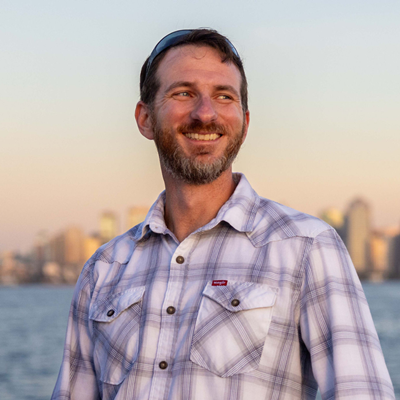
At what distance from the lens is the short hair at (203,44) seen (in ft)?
10.2

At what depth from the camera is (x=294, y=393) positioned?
2.62 m

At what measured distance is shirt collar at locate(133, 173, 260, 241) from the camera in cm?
291

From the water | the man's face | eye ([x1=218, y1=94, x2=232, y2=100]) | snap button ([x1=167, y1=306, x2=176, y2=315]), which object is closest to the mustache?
the man's face

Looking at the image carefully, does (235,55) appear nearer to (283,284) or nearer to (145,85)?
(145,85)

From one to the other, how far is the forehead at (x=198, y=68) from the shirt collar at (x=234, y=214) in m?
0.46

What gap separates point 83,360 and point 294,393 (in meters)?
1.08

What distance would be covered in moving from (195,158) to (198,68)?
397 mm

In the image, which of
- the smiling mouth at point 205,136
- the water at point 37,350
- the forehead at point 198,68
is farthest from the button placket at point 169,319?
the water at point 37,350

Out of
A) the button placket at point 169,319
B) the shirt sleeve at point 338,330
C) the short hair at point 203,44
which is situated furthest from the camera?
the short hair at point 203,44

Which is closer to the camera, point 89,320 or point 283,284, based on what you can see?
point 283,284

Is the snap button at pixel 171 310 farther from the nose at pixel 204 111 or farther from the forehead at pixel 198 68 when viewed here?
the forehead at pixel 198 68

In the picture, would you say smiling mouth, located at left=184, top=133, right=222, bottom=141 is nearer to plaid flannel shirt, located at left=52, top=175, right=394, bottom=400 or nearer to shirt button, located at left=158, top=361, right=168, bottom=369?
plaid flannel shirt, located at left=52, top=175, right=394, bottom=400

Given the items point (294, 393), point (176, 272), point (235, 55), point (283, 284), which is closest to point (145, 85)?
point (235, 55)

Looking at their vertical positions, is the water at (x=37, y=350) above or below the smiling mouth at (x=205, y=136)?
below
